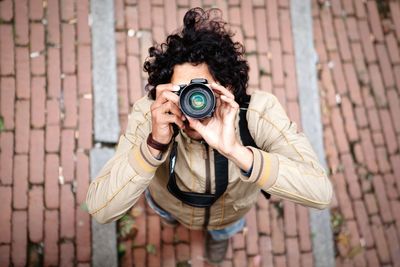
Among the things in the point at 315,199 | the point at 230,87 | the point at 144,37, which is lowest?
the point at 315,199

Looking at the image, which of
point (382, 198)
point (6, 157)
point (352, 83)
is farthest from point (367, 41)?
point (6, 157)

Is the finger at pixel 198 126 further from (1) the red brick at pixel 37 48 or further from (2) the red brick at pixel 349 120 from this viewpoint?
(2) the red brick at pixel 349 120

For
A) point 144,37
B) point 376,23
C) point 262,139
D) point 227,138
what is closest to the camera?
point 227,138

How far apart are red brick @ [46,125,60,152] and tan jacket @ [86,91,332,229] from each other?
156 cm

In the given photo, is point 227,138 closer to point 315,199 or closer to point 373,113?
point 315,199

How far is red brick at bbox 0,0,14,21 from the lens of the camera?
3.88 meters

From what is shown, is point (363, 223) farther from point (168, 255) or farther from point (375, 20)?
point (375, 20)

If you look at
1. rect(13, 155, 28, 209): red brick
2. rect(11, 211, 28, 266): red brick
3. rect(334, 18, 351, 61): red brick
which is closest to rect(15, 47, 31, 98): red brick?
rect(13, 155, 28, 209): red brick

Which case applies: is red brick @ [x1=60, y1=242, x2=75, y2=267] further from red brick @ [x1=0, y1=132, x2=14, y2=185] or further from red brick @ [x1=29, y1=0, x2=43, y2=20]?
red brick @ [x1=29, y1=0, x2=43, y2=20]

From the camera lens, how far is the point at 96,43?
12.9 ft

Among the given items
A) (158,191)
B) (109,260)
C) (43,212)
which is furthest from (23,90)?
(158,191)

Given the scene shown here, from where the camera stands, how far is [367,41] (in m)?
4.43

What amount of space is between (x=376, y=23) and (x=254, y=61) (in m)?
1.48

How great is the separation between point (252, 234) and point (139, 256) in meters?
1.01
